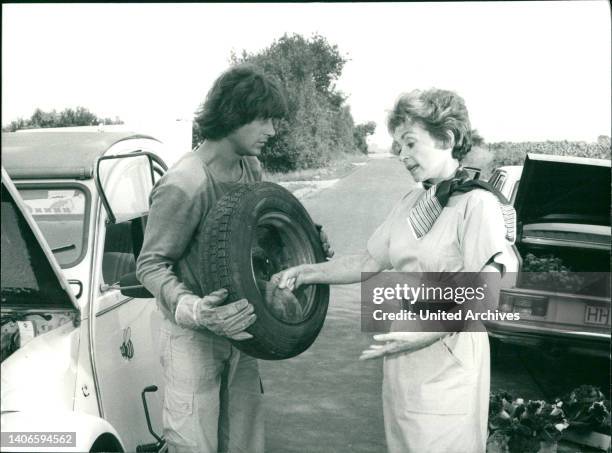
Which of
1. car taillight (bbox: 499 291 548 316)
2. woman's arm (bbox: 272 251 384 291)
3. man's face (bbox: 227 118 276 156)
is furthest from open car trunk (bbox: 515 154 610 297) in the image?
man's face (bbox: 227 118 276 156)

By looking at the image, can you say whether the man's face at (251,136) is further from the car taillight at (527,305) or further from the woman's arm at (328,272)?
the car taillight at (527,305)

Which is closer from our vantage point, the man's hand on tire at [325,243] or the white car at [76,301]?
the white car at [76,301]

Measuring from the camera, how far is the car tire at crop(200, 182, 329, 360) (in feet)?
6.95

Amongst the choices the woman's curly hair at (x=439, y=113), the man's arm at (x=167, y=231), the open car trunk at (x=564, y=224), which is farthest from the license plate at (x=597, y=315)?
the man's arm at (x=167, y=231)

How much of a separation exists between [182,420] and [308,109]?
124cm

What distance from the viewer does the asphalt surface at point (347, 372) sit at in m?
2.67

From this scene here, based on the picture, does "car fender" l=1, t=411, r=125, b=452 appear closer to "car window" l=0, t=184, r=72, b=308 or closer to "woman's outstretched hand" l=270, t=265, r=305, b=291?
"car window" l=0, t=184, r=72, b=308

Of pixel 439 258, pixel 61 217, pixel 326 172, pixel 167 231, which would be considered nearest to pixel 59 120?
pixel 61 217

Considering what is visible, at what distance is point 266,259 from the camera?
8.06 ft

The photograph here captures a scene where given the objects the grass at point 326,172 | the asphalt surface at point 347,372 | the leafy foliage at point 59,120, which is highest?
the leafy foliage at point 59,120

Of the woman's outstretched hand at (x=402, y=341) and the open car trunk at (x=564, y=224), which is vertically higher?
the open car trunk at (x=564, y=224)

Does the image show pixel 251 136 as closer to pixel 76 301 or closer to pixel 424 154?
pixel 424 154

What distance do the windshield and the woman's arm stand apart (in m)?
0.81

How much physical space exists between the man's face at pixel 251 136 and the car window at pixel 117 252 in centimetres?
78
